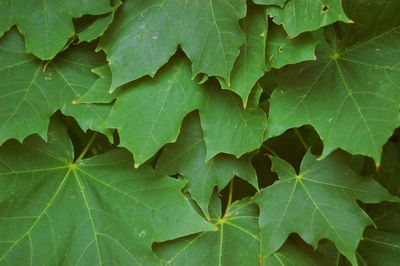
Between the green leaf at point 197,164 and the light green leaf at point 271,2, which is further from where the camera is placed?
the green leaf at point 197,164

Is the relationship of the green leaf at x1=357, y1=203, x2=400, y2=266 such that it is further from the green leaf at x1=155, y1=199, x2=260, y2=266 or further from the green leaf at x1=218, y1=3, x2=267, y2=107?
the green leaf at x1=218, y1=3, x2=267, y2=107

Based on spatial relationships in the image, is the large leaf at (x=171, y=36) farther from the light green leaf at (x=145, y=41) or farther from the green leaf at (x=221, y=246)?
the green leaf at (x=221, y=246)

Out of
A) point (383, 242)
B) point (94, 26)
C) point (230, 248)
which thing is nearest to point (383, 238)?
point (383, 242)

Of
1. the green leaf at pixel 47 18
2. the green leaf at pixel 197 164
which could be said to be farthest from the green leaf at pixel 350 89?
the green leaf at pixel 47 18

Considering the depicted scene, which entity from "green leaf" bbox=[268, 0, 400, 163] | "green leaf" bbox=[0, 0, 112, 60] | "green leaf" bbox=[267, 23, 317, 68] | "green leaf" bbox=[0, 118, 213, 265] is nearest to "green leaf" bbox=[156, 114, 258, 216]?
"green leaf" bbox=[0, 118, 213, 265]

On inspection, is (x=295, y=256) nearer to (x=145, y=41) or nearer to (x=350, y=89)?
(x=350, y=89)
